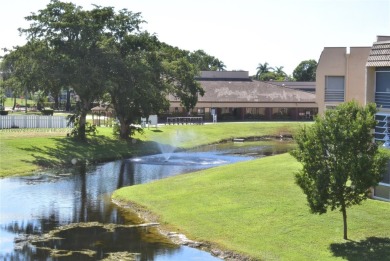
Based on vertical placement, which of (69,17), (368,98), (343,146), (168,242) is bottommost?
(168,242)

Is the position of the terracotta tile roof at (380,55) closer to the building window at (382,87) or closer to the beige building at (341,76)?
the building window at (382,87)

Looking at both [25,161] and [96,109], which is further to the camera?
[96,109]

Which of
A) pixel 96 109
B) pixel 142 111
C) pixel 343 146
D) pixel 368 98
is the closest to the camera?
pixel 343 146

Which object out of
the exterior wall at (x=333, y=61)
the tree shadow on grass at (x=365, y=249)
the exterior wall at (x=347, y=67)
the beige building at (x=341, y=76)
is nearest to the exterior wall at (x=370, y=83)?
the beige building at (x=341, y=76)

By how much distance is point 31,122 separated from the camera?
75.9 m

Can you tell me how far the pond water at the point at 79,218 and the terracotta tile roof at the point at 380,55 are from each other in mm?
13339

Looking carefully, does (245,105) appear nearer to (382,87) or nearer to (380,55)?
(382,87)

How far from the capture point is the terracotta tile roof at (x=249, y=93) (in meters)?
116

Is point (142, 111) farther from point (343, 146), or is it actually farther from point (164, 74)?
point (343, 146)

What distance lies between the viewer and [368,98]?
33.0 meters

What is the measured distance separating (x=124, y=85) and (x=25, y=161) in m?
16.4

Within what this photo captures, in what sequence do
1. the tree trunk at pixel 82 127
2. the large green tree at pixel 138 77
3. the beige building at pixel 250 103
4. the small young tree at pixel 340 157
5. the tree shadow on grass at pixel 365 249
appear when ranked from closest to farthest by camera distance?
1. the tree shadow on grass at pixel 365 249
2. the small young tree at pixel 340 157
3. the large green tree at pixel 138 77
4. the tree trunk at pixel 82 127
5. the beige building at pixel 250 103

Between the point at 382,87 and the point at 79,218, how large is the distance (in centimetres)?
1838

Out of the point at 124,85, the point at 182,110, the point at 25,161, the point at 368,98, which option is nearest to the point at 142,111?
the point at 124,85
